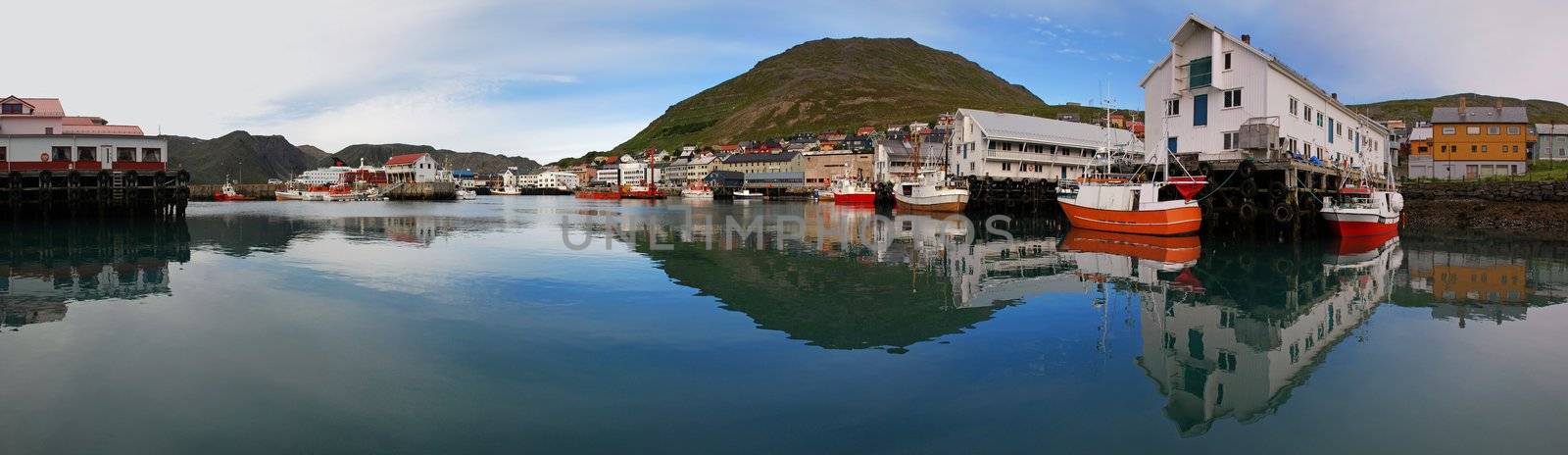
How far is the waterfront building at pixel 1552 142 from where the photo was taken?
67.3 m

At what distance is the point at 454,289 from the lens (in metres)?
15.2

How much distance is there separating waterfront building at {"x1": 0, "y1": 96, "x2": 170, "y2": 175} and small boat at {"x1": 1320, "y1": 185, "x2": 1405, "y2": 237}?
6103 centimetres

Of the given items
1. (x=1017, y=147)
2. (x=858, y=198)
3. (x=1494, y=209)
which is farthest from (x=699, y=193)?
(x=1494, y=209)

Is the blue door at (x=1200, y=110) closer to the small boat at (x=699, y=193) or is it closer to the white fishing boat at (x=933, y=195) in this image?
the white fishing boat at (x=933, y=195)

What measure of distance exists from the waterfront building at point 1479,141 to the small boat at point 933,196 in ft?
116

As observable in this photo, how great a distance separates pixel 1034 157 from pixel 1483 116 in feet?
113

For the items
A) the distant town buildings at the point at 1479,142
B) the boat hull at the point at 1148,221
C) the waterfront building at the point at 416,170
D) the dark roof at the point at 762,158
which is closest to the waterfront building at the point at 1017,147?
the boat hull at the point at 1148,221

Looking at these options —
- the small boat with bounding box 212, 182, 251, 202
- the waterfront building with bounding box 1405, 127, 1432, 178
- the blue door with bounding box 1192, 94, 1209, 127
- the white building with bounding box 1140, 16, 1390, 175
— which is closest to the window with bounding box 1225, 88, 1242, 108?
the white building with bounding box 1140, 16, 1390, 175

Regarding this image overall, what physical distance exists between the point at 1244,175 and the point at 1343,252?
5.67 m

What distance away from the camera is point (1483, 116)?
5903cm

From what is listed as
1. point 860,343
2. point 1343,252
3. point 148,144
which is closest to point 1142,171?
point 1343,252

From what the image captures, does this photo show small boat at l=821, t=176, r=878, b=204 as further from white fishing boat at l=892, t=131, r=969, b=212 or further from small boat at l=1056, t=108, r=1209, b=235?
small boat at l=1056, t=108, r=1209, b=235

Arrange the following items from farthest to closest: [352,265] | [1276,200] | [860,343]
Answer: [1276,200] → [352,265] → [860,343]

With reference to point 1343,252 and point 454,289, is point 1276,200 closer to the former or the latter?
point 1343,252
